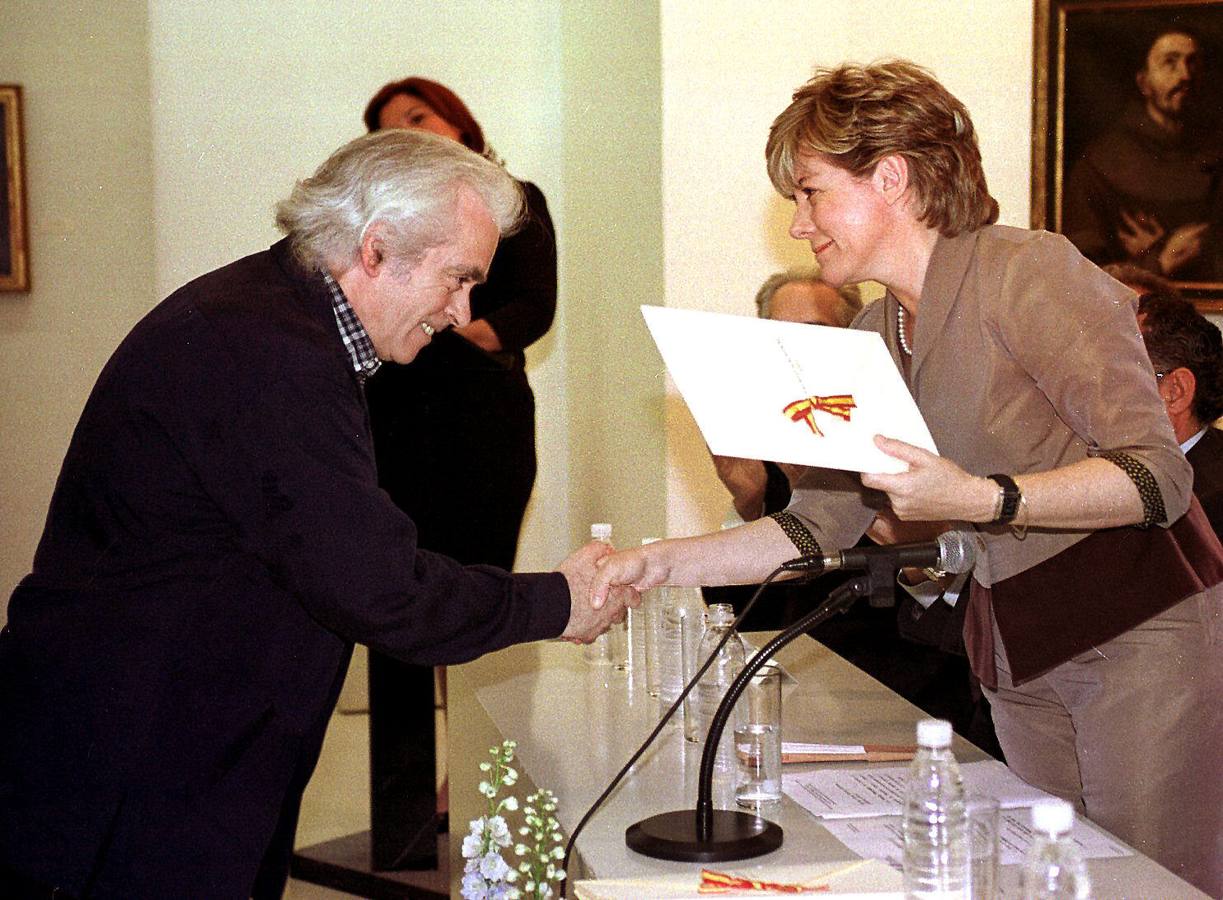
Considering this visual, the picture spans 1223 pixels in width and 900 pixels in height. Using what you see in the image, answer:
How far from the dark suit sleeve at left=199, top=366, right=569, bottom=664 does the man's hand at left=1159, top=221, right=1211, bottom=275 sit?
9.01ft

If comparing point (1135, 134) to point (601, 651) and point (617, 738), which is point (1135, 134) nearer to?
point (601, 651)

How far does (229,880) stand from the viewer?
1874 mm

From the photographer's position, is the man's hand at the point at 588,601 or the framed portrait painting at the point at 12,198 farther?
the framed portrait painting at the point at 12,198

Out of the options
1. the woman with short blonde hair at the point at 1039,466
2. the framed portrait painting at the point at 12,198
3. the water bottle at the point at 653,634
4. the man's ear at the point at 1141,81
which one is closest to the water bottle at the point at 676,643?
the water bottle at the point at 653,634

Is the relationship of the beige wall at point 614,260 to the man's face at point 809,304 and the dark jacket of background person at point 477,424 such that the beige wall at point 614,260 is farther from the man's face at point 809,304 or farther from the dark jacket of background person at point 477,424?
the man's face at point 809,304

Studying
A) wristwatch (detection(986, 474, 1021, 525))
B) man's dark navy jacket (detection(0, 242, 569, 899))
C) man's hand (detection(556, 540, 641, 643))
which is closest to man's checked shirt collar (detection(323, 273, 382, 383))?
man's dark navy jacket (detection(0, 242, 569, 899))

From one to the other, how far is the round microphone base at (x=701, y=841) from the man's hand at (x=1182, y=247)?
2.71 meters

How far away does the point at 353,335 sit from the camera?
2055 millimetres

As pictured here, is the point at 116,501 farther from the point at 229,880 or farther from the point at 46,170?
the point at 46,170

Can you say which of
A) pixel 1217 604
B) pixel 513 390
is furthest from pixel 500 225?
pixel 513 390

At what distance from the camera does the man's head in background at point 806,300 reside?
3689mm

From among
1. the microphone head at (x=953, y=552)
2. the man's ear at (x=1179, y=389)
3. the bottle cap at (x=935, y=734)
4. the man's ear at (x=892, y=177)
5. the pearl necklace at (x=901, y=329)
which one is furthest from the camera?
the man's ear at (x=1179, y=389)

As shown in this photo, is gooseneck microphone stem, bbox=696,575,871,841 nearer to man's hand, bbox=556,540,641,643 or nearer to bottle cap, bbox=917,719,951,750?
bottle cap, bbox=917,719,951,750

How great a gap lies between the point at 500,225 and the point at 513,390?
6.77 ft
